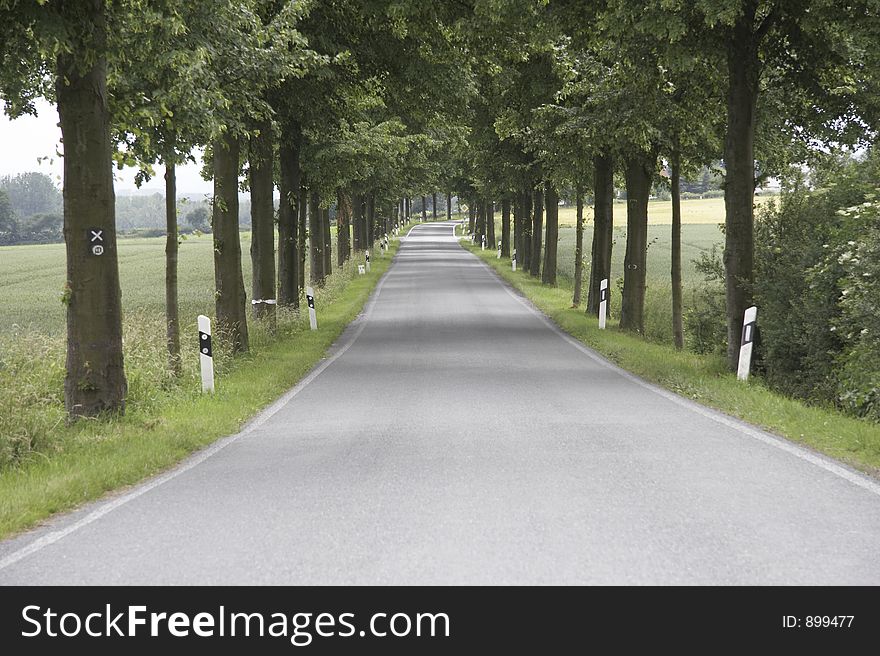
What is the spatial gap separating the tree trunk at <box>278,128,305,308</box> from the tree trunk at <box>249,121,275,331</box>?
2.86m

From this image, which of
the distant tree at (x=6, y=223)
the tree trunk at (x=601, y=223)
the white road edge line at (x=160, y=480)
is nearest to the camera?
the white road edge line at (x=160, y=480)

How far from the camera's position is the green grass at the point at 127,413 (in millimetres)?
7906

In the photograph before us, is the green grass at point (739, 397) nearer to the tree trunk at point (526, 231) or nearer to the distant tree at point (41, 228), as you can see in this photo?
the tree trunk at point (526, 231)

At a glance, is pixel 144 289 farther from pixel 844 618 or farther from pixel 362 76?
pixel 844 618

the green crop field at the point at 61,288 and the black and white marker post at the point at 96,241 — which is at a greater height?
the black and white marker post at the point at 96,241

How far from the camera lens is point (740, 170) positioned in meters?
15.5

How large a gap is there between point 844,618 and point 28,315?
3129 centimetres

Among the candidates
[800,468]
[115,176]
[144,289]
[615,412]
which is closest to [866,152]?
[615,412]

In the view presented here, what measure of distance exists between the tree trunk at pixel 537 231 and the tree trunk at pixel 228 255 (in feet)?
85.3

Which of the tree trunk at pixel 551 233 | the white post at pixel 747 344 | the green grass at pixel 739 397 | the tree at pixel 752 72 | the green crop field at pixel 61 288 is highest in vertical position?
the tree at pixel 752 72

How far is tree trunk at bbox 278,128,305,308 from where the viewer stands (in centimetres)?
2488

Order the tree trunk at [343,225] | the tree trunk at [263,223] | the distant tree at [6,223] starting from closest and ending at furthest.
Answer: the tree trunk at [263,223], the tree trunk at [343,225], the distant tree at [6,223]

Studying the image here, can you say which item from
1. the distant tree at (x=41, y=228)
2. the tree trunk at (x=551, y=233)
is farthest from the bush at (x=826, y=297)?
the distant tree at (x=41, y=228)

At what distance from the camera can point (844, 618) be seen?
183 inches
